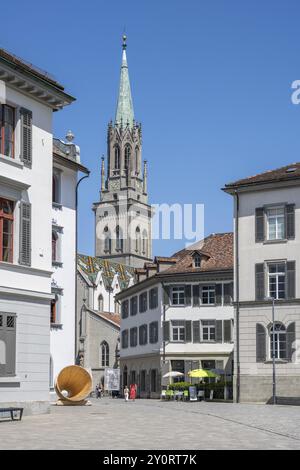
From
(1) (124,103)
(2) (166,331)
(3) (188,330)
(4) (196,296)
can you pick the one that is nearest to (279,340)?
(4) (196,296)

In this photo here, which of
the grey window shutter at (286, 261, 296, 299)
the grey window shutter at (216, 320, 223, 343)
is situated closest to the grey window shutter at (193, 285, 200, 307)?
the grey window shutter at (216, 320, 223, 343)

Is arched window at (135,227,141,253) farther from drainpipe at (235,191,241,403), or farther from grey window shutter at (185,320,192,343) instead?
drainpipe at (235,191,241,403)

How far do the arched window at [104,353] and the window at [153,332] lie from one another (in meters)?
25.4

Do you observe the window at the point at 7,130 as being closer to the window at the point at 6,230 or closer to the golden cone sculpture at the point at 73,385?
the window at the point at 6,230

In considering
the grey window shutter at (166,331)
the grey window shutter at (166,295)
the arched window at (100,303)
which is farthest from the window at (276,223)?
the arched window at (100,303)

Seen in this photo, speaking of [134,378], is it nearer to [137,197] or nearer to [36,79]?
[36,79]

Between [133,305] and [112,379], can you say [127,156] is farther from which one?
[112,379]

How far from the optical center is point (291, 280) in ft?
164

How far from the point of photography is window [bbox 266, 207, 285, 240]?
51.0 metres

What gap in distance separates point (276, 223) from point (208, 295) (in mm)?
17334

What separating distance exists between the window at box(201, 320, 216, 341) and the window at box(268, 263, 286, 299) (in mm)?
16680

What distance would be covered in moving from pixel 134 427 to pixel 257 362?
26.1 metres

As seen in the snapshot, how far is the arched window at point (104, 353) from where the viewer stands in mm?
97625
